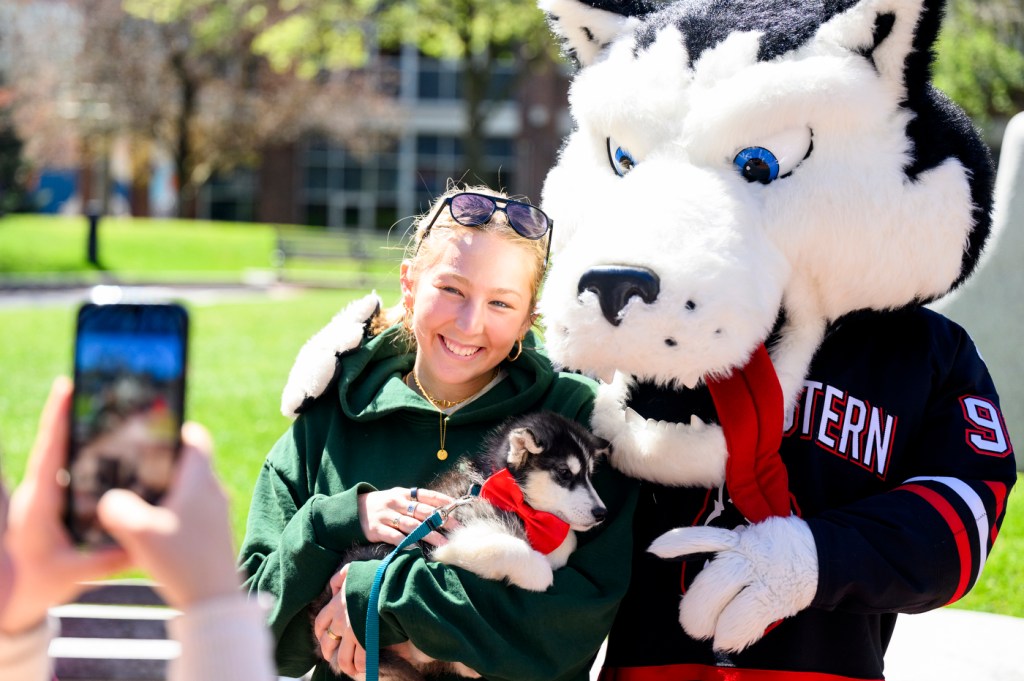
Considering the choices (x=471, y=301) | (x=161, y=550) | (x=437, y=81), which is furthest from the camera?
(x=437, y=81)

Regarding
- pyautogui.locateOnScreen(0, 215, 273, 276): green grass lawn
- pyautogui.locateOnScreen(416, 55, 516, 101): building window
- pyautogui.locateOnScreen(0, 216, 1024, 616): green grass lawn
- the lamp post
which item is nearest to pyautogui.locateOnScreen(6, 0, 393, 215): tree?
the lamp post

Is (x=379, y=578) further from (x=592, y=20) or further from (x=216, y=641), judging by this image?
(x=592, y=20)

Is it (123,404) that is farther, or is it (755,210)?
(755,210)

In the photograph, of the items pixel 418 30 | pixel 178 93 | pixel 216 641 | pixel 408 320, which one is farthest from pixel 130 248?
pixel 216 641

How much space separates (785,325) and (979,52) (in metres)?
16.3

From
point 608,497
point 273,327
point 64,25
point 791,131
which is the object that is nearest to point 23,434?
point 273,327

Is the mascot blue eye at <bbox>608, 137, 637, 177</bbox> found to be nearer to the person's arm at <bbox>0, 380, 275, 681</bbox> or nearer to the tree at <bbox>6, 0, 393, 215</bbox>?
the person's arm at <bbox>0, 380, 275, 681</bbox>

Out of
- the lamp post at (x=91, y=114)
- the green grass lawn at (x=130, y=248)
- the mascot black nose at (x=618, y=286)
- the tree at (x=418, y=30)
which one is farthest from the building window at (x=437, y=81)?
the mascot black nose at (x=618, y=286)

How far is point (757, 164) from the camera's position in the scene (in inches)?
98.0

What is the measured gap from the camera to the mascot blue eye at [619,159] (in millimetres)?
2648

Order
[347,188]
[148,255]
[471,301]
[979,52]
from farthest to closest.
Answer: [347,188] → [148,255] → [979,52] → [471,301]

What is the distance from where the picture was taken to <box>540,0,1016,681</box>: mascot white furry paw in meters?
2.38

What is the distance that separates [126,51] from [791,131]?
3405cm

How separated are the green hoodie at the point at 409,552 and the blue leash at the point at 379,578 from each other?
0.06 feet
